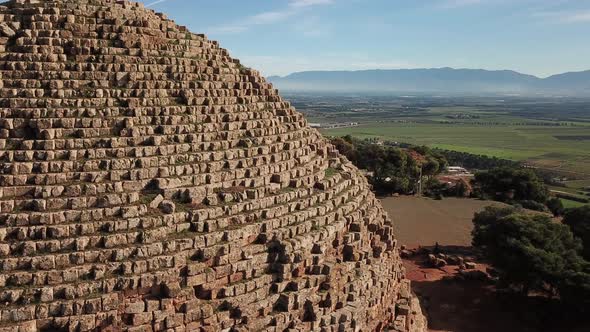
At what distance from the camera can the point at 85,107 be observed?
10750 mm

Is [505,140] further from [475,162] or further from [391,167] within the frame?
[391,167]

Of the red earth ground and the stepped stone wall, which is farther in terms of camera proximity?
the red earth ground

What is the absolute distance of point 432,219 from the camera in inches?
1390

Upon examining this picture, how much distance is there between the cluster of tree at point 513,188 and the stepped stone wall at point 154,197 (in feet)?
109

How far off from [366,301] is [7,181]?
890 cm

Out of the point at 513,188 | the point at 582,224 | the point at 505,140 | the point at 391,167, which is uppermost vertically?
the point at 391,167

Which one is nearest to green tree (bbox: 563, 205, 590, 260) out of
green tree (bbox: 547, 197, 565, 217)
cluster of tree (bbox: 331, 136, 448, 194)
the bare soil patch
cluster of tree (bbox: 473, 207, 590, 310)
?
cluster of tree (bbox: 473, 207, 590, 310)

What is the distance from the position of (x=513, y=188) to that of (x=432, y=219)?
508 inches

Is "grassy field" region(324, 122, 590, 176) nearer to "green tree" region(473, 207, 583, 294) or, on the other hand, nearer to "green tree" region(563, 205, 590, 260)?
"green tree" region(563, 205, 590, 260)

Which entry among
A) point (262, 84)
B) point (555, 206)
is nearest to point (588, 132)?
point (555, 206)

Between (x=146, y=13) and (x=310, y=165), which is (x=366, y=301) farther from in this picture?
(x=146, y=13)

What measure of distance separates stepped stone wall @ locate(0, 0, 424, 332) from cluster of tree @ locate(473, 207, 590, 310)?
32.6 feet

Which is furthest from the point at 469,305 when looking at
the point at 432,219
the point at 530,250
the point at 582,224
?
the point at 432,219

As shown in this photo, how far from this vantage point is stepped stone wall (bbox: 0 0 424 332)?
29.6 feet
